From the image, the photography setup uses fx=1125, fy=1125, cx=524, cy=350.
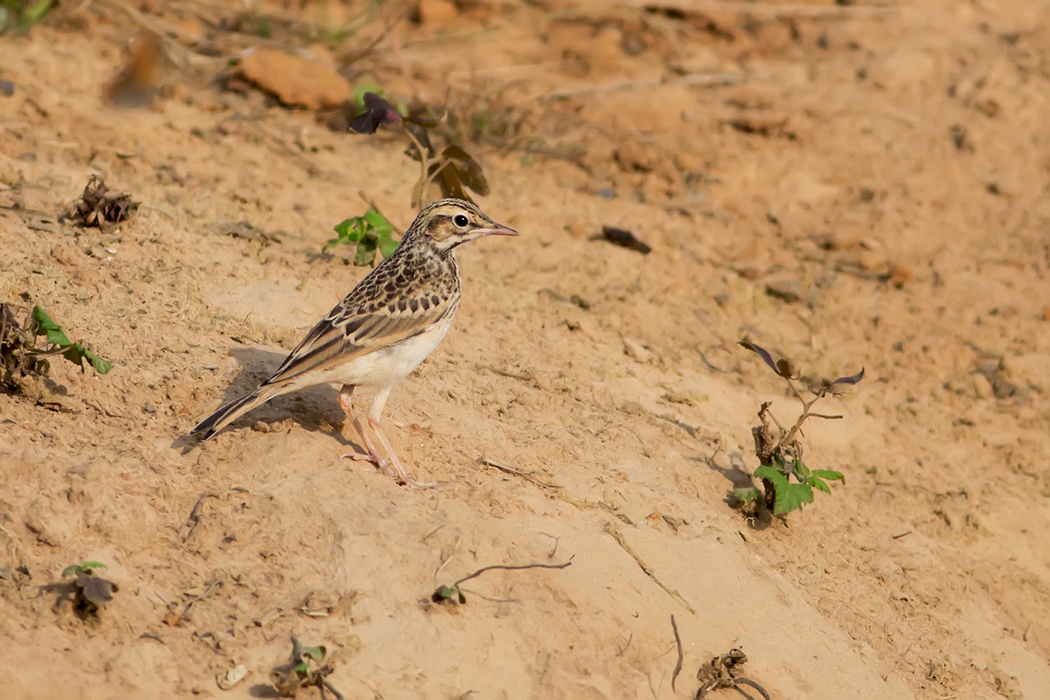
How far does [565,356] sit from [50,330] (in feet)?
10.3

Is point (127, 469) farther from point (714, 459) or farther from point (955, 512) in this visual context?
point (955, 512)

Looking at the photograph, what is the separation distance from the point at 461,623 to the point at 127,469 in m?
1.67

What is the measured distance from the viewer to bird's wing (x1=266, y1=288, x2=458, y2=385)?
5.38 metres

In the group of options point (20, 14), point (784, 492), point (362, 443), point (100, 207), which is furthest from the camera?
point (20, 14)

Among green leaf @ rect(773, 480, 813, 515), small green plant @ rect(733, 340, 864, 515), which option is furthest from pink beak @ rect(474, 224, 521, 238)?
green leaf @ rect(773, 480, 813, 515)

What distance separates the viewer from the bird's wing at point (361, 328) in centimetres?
538

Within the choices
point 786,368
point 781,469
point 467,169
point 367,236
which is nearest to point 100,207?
point 367,236

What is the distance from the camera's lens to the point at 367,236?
741 cm

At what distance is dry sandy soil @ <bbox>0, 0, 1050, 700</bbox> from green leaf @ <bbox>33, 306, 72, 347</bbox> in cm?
40

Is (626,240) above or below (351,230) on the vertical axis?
below

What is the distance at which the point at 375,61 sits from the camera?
35.0 ft

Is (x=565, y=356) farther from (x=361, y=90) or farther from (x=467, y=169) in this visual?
(x=361, y=90)

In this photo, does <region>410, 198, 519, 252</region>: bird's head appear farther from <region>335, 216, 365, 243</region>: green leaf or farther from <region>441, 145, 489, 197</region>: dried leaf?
<region>441, 145, 489, 197</region>: dried leaf

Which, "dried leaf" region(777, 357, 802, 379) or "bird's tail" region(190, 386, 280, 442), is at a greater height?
"dried leaf" region(777, 357, 802, 379)
